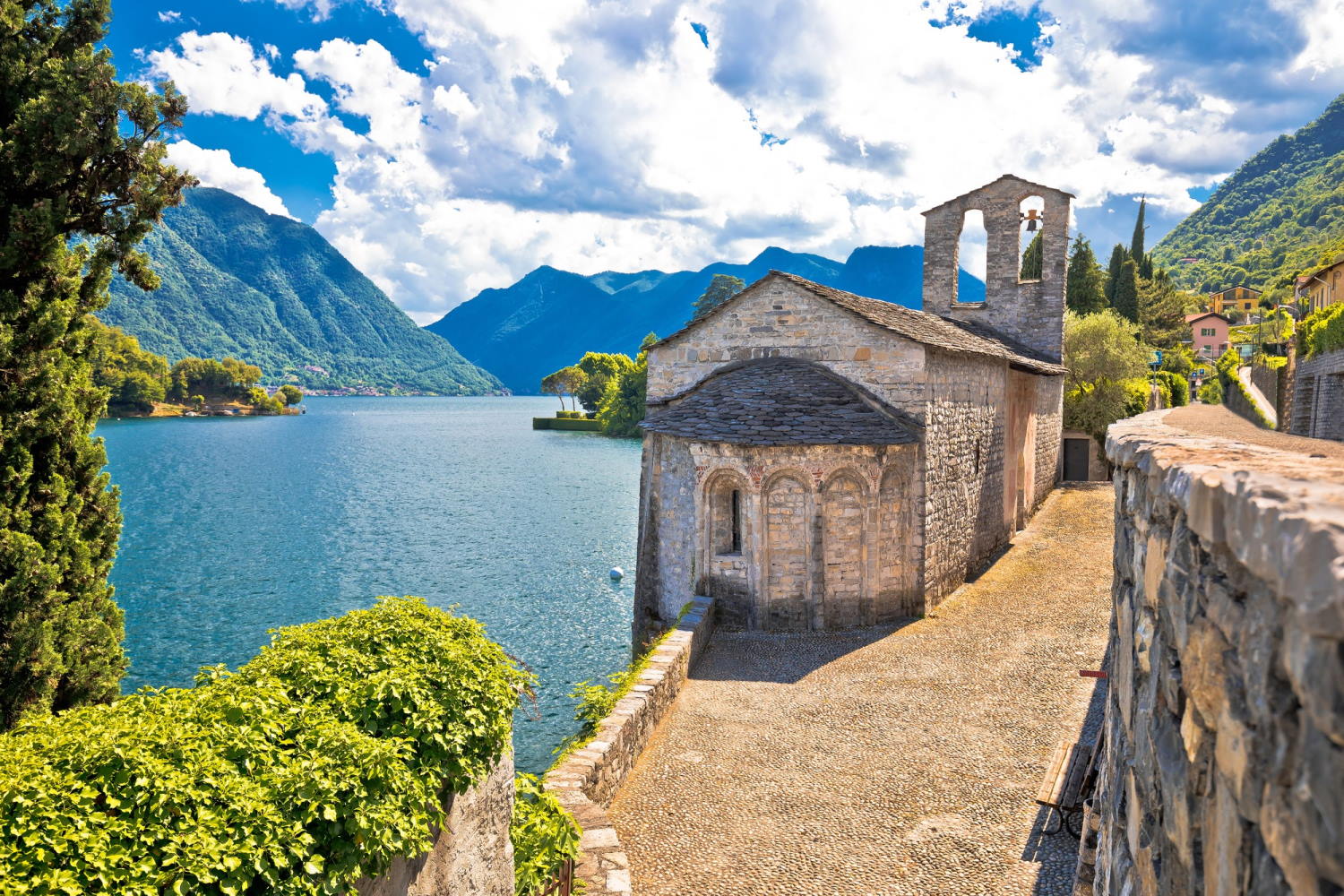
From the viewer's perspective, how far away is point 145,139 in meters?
7.65

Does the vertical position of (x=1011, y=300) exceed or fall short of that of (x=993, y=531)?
it exceeds it

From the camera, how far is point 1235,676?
180cm

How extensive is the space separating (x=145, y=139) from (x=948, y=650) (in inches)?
496

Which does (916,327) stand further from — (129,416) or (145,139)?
(129,416)

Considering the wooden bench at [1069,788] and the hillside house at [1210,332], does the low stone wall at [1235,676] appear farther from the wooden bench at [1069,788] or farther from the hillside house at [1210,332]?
the hillside house at [1210,332]

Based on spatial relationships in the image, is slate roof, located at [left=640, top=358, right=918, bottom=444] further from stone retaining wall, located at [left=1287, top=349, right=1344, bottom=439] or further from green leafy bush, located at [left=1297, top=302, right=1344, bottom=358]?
green leafy bush, located at [left=1297, top=302, right=1344, bottom=358]

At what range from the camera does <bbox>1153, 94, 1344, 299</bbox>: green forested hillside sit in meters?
105

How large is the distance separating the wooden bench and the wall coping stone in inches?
244

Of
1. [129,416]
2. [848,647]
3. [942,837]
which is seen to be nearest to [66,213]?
[942,837]

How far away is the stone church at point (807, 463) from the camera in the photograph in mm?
13953

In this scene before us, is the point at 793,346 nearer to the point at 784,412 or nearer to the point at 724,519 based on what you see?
the point at 784,412

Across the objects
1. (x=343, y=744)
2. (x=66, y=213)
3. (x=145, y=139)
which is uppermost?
(x=145, y=139)

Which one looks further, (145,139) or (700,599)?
(700,599)

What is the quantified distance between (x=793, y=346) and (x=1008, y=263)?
13106mm
